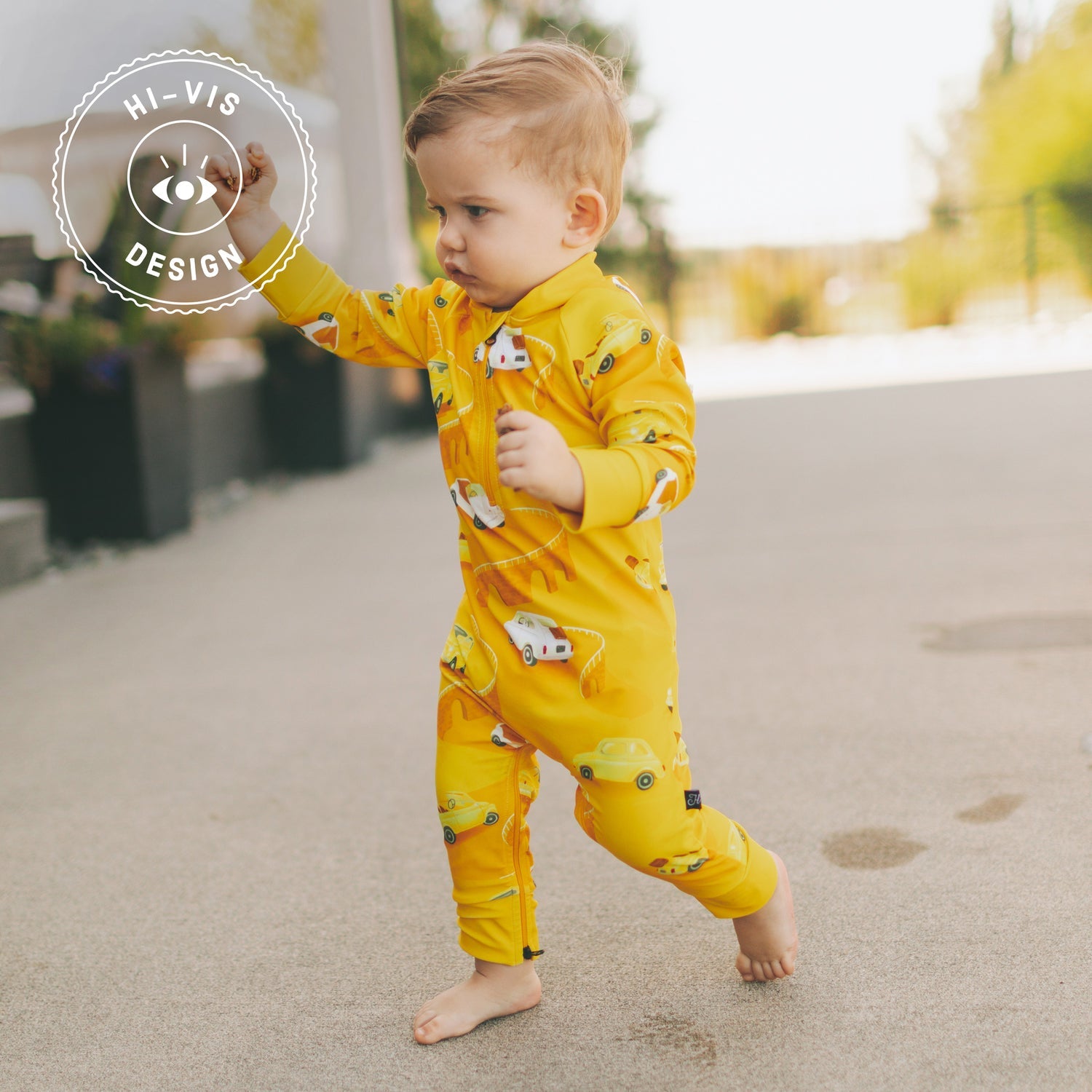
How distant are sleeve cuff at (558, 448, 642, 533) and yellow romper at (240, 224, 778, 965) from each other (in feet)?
0.13

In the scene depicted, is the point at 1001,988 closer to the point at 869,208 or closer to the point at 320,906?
the point at 320,906

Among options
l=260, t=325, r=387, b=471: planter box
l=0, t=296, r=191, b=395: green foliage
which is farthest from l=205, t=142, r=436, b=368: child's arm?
l=260, t=325, r=387, b=471: planter box

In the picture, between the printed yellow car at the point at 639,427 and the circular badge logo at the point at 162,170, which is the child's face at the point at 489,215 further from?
the circular badge logo at the point at 162,170

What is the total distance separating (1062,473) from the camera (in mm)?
5188

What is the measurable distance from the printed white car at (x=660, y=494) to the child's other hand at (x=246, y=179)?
0.68m

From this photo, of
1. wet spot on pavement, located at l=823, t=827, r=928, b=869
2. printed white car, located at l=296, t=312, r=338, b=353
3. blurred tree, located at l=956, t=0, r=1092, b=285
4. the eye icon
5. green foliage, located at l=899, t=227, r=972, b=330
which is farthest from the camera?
blurred tree, located at l=956, t=0, r=1092, b=285

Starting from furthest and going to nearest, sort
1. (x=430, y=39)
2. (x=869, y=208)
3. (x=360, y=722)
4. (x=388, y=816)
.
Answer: (x=430, y=39) → (x=869, y=208) → (x=360, y=722) → (x=388, y=816)

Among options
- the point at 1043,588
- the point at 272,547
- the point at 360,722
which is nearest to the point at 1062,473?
the point at 1043,588

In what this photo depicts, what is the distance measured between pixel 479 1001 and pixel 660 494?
0.73 meters

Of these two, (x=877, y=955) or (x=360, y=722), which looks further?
(x=360, y=722)

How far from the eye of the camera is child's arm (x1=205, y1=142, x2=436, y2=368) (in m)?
1.60

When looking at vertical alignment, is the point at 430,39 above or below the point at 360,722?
above

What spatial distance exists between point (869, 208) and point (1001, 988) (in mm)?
Answer: 14532

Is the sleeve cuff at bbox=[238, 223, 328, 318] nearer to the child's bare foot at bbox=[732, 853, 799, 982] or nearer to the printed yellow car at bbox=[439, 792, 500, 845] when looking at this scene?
the printed yellow car at bbox=[439, 792, 500, 845]
